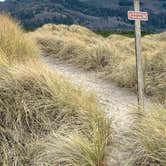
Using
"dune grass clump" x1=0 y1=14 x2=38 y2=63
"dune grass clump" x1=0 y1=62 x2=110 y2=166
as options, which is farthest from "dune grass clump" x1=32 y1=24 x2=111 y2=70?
"dune grass clump" x1=0 y1=62 x2=110 y2=166

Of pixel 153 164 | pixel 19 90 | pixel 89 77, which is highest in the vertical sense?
→ pixel 19 90

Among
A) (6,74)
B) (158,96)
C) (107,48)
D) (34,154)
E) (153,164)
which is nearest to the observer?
(153,164)

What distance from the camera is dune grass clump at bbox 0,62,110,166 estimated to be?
6.13 meters

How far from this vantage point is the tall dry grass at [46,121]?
20.1ft

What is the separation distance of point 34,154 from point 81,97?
1.22 metres

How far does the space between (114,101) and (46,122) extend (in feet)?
9.55

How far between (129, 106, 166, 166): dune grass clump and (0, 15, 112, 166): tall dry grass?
1.18ft

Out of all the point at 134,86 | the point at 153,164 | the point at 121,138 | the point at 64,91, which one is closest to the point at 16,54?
the point at 134,86

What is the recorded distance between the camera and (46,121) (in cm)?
672

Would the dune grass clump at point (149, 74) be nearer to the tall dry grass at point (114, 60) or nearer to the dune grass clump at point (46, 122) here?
the tall dry grass at point (114, 60)

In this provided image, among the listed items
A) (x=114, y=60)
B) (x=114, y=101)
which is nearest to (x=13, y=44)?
(x=114, y=101)

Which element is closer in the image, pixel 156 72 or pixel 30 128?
pixel 30 128

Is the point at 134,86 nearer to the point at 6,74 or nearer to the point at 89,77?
the point at 89,77

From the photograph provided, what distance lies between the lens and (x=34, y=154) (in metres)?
6.28
